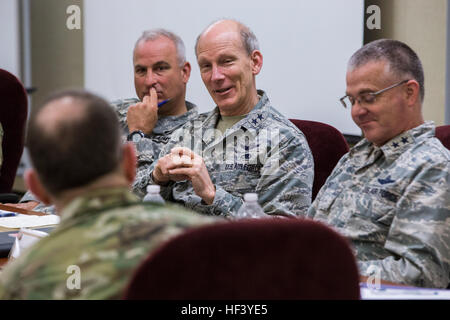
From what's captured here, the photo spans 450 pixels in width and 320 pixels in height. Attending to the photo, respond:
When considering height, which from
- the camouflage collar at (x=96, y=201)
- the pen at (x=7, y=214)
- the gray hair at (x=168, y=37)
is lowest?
the pen at (x=7, y=214)

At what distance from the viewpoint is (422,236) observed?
139 cm

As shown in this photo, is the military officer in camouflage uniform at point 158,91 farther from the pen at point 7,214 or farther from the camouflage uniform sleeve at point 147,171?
the pen at point 7,214

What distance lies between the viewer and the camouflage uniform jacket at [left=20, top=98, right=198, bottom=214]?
2.54m

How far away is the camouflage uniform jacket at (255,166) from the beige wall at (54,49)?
2544 millimetres

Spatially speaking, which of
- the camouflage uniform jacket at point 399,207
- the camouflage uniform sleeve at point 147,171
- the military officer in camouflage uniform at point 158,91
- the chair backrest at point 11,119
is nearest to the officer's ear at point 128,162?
the camouflage uniform jacket at point 399,207

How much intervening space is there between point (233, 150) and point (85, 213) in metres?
1.44

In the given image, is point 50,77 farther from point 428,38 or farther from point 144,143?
point 428,38

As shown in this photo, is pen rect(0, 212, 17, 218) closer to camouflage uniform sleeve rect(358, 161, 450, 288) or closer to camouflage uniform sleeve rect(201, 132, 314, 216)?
camouflage uniform sleeve rect(201, 132, 314, 216)

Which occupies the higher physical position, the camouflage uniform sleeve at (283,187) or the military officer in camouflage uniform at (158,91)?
the military officer in camouflage uniform at (158,91)

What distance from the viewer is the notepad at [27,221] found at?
191 cm

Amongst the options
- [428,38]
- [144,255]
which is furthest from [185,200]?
[144,255]

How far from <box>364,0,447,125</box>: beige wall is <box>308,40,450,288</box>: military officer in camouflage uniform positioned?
0.91 metres

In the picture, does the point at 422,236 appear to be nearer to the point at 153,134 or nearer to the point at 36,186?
the point at 36,186

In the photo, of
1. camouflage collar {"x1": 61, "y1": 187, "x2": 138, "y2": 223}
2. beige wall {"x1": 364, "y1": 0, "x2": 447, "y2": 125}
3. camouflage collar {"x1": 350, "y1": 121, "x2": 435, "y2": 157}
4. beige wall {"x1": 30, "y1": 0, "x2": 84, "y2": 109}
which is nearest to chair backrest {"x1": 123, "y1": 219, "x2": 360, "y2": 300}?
camouflage collar {"x1": 61, "y1": 187, "x2": 138, "y2": 223}
